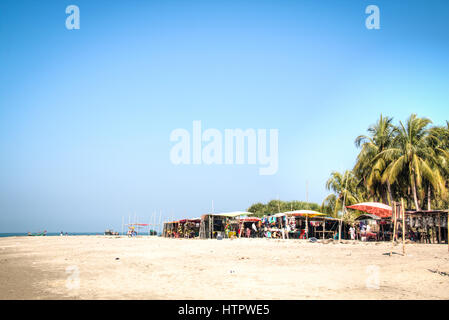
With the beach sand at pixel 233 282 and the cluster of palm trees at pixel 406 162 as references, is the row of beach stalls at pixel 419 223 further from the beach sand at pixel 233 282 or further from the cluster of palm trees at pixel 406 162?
the beach sand at pixel 233 282

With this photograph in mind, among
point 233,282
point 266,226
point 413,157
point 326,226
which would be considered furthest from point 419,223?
point 233,282

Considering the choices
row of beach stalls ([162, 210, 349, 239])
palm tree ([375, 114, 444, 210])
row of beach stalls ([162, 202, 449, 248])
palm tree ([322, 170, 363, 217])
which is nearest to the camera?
row of beach stalls ([162, 202, 449, 248])

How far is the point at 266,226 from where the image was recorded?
111 feet

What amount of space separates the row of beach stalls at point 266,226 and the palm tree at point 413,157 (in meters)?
6.97

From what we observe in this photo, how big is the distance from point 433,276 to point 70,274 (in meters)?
8.72

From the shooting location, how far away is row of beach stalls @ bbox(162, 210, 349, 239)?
30369 millimetres

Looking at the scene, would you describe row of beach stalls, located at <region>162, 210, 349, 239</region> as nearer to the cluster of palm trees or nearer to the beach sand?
the cluster of palm trees

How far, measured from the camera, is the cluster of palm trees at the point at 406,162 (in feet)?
87.8

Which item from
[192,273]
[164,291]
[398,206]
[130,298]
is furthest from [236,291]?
[398,206]

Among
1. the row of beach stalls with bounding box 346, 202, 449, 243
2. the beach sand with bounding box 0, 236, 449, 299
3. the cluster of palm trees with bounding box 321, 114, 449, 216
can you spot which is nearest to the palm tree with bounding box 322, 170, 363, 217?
the cluster of palm trees with bounding box 321, 114, 449, 216

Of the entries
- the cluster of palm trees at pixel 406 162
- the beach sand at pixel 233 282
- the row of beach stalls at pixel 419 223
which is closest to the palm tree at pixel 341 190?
the cluster of palm trees at pixel 406 162

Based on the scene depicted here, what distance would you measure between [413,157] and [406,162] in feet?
2.73

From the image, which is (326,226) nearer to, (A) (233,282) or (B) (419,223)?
(B) (419,223)
